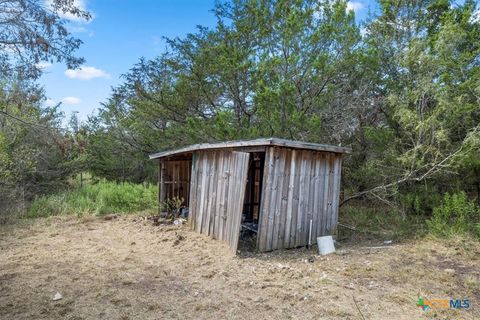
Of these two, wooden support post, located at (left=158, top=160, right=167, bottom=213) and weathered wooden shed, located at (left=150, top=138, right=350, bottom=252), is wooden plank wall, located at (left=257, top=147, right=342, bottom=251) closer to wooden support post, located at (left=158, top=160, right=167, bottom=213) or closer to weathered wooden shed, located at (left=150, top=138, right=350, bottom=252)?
weathered wooden shed, located at (left=150, top=138, right=350, bottom=252)

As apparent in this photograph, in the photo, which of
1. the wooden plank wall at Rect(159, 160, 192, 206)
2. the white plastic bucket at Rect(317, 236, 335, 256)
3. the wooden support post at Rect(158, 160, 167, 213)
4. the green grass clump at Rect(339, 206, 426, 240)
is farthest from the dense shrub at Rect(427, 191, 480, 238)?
the wooden support post at Rect(158, 160, 167, 213)

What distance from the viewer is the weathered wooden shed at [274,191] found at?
5355 mm

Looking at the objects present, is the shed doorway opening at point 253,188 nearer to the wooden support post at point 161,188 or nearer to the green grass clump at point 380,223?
the green grass clump at point 380,223

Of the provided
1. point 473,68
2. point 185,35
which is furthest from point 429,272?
point 185,35

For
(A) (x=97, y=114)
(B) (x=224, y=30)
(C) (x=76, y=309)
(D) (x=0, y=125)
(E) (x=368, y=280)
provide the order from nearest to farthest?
(C) (x=76, y=309) < (E) (x=368, y=280) < (D) (x=0, y=125) < (B) (x=224, y=30) < (A) (x=97, y=114)

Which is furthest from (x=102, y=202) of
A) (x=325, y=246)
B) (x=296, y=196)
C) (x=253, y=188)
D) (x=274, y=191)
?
(x=325, y=246)

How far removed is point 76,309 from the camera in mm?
3371

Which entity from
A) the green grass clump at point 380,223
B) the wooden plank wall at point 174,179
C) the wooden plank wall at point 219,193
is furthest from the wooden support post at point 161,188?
the green grass clump at point 380,223

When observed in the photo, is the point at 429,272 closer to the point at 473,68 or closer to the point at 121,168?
the point at 473,68

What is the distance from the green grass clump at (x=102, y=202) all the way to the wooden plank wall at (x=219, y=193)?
2796 mm

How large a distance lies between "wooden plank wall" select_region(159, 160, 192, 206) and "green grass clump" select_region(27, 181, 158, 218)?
724 mm

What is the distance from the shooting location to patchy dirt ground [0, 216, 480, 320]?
3.37 metres

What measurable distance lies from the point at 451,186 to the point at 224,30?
278 inches

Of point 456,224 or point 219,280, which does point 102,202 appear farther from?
point 456,224
